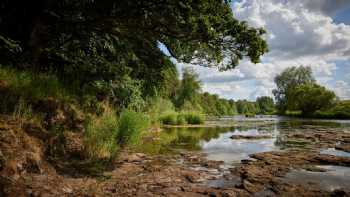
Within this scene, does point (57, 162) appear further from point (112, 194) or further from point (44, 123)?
point (112, 194)

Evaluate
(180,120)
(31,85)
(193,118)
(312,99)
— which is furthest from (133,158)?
(312,99)

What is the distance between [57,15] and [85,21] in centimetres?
100

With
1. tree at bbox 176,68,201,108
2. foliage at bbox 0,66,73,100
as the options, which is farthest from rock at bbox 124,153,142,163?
tree at bbox 176,68,201,108

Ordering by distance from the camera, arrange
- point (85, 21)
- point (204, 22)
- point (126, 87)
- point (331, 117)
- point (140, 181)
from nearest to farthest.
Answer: point (140, 181), point (204, 22), point (85, 21), point (126, 87), point (331, 117)

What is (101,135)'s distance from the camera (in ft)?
22.2

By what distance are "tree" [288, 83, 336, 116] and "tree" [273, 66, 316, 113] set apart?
14.4 meters

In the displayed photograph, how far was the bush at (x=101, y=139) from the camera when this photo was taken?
662 cm

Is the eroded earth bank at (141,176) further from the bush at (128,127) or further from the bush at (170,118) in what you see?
the bush at (170,118)

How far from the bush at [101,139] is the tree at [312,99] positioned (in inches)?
2110

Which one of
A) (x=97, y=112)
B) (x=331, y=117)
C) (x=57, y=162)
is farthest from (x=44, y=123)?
(x=331, y=117)

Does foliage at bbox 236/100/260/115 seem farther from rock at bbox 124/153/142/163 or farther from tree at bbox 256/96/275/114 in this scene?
rock at bbox 124/153/142/163

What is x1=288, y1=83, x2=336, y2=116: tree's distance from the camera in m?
51.4

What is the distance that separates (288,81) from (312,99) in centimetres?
2538

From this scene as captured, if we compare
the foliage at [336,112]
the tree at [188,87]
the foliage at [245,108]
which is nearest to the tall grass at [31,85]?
the tree at [188,87]
